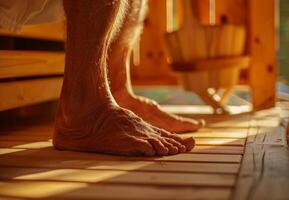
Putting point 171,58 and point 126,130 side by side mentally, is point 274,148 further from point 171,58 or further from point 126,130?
point 171,58

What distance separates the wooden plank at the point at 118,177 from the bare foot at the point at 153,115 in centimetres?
57

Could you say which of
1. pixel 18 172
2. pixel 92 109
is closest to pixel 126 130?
pixel 92 109

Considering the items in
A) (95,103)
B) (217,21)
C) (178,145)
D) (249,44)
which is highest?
(217,21)

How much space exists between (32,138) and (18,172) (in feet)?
1.70

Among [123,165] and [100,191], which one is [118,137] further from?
[100,191]

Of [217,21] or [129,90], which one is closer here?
[129,90]

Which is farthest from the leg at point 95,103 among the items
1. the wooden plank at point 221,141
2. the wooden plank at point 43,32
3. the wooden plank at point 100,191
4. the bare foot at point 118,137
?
the wooden plank at point 43,32

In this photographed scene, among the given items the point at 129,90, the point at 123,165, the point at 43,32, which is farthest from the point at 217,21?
the point at 123,165

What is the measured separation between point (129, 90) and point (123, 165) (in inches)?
22.5

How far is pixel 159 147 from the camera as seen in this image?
1.09m

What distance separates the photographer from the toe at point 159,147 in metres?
1.09

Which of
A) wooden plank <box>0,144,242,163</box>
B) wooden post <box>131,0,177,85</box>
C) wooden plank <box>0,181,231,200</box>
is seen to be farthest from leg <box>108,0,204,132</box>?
wooden post <box>131,0,177,85</box>

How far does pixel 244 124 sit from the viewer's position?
67.2 inches

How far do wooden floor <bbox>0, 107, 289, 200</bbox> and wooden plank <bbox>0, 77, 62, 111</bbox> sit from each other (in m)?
0.27
